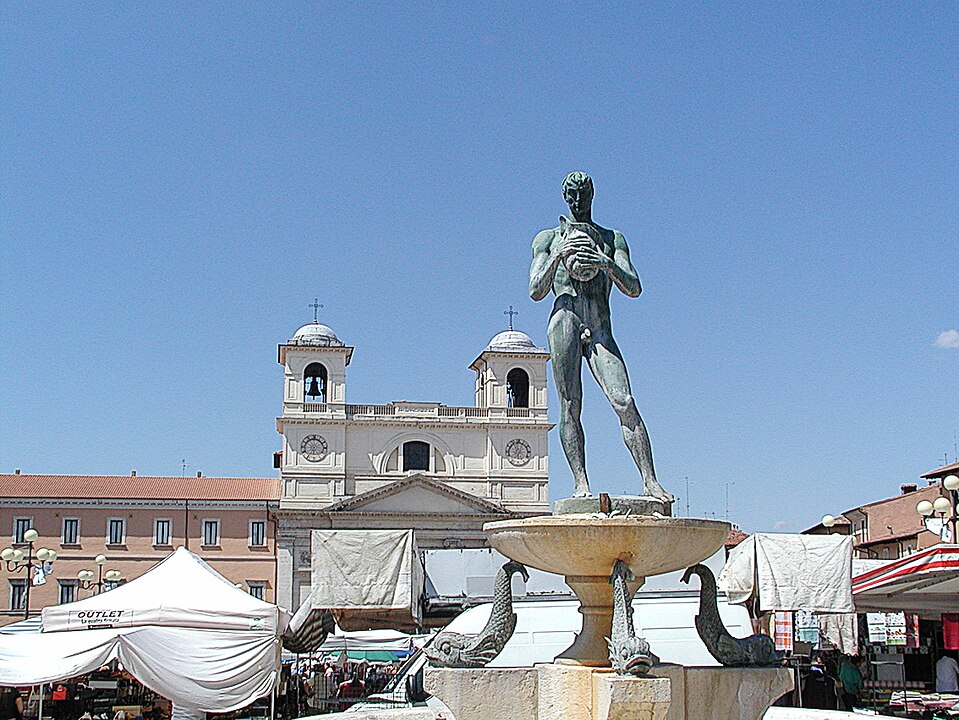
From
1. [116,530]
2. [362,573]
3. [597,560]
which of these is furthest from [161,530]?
[597,560]

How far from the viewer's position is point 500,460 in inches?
2510

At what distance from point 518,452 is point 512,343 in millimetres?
6459

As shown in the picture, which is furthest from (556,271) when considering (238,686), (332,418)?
(332,418)

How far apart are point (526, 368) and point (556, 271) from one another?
57.4 m

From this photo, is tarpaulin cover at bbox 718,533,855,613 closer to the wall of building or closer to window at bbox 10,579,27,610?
the wall of building

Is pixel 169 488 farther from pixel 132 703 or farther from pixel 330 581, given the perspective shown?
pixel 330 581

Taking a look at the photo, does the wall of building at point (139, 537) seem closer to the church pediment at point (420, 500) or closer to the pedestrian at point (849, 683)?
the church pediment at point (420, 500)

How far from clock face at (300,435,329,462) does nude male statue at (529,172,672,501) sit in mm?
54502

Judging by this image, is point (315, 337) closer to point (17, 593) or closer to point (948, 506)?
point (17, 593)

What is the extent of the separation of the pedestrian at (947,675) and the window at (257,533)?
50.1m

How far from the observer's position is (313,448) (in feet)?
203

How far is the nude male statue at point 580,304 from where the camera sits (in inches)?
320

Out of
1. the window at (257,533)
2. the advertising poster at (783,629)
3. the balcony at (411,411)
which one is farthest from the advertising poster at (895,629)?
the window at (257,533)

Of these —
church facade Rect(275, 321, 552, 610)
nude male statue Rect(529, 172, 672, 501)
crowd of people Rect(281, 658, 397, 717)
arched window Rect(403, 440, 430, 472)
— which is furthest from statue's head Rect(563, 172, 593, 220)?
arched window Rect(403, 440, 430, 472)
